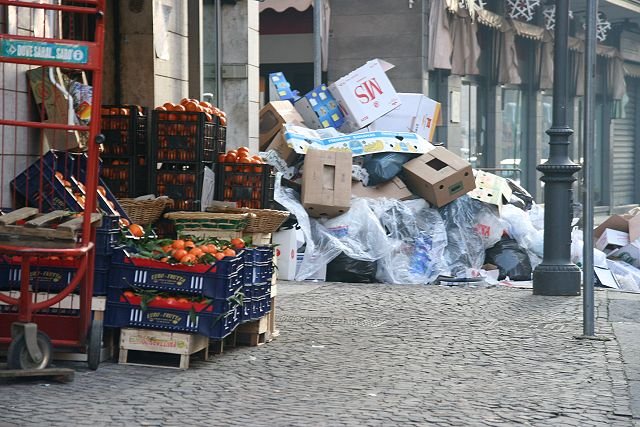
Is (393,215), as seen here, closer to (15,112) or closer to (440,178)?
(440,178)

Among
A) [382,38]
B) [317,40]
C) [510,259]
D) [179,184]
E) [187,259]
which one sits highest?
[382,38]

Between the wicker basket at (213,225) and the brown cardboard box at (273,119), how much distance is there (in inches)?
265

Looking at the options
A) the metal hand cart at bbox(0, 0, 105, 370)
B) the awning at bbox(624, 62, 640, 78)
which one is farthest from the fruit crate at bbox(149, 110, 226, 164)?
the awning at bbox(624, 62, 640, 78)

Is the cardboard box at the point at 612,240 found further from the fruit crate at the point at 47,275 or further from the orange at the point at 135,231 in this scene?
the fruit crate at the point at 47,275

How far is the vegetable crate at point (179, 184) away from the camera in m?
10.5

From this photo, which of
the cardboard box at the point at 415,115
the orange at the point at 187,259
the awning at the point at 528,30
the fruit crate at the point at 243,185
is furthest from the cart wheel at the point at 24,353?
the awning at the point at 528,30

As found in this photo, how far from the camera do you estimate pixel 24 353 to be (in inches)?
285

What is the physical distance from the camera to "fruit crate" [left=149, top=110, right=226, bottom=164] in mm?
10414

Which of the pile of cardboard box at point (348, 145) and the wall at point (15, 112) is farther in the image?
the pile of cardboard box at point (348, 145)

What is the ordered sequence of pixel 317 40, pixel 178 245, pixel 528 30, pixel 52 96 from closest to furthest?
pixel 178 245
pixel 52 96
pixel 317 40
pixel 528 30


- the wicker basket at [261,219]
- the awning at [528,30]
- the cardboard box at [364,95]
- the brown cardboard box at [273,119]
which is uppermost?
the awning at [528,30]

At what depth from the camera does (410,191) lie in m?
15.3

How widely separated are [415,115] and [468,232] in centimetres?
376

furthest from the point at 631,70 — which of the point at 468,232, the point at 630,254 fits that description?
the point at 468,232
